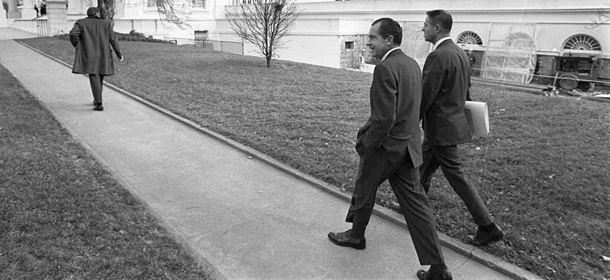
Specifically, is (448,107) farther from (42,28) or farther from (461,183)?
(42,28)

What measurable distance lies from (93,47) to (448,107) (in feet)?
23.4

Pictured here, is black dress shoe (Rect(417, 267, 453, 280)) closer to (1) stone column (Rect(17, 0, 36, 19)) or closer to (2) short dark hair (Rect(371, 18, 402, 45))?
(2) short dark hair (Rect(371, 18, 402, 45))

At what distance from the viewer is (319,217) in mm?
4559

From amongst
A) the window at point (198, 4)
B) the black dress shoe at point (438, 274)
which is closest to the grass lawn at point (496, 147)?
the black dress shoe at point (438, 274)

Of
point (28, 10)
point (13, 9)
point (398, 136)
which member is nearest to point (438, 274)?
point (398, 136)

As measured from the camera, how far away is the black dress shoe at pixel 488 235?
152 inches

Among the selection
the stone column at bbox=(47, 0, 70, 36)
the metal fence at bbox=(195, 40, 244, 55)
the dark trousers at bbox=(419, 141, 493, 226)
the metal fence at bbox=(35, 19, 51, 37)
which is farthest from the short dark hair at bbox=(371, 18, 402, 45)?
the metal fence at bbox=(35, 19, 51, 37)

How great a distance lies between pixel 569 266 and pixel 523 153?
287cm

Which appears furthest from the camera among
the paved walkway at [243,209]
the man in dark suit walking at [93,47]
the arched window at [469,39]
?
the arched window at [469,39]

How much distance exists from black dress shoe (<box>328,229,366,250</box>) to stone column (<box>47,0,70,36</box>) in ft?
115

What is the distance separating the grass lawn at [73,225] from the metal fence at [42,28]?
33.6 m

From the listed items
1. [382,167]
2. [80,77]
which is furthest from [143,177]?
[80,77]

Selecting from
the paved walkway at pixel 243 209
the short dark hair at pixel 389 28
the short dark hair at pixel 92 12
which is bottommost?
the paved walkway at pixel 243 209

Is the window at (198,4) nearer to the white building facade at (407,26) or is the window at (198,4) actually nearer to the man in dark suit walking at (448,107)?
the white building facade at (407,26)
